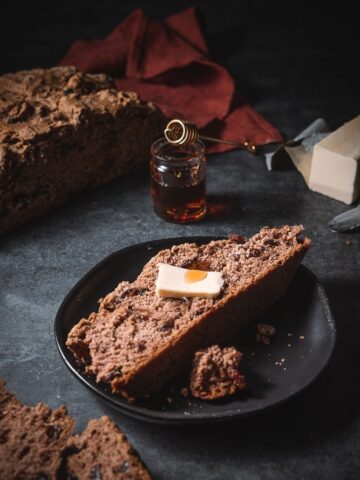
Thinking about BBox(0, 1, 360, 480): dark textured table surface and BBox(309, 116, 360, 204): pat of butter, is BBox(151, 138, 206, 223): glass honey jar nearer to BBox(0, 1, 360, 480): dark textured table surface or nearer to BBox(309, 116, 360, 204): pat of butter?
BBox(0, 1, 360, 480): dark textured table surface

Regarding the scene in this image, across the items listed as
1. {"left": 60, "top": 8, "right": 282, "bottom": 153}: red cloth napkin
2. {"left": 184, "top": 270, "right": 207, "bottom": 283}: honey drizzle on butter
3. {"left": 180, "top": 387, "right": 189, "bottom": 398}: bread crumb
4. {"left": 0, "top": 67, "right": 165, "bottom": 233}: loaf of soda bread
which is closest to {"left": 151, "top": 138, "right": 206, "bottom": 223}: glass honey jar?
{"left": 0, "top": 67, "right": 165, "bottom": 233}: loaf of soda bread

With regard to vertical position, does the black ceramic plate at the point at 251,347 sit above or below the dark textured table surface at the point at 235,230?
above

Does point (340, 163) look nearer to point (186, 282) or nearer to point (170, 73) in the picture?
point (186, 282)

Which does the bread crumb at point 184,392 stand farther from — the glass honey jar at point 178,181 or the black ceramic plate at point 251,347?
the glass honey jar at point 178,181


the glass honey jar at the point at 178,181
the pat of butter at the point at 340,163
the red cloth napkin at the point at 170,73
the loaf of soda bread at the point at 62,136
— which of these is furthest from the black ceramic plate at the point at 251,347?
the red cloth napkin at the point at 170,73

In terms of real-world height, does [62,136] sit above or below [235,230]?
above

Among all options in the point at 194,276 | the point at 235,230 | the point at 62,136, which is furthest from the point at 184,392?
the point at 62,136
